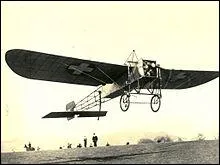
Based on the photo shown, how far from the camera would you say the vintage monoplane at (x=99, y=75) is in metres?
17.9

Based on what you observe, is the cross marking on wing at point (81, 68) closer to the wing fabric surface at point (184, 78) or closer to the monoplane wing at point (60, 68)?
the monoplane wing at point (60, 68)

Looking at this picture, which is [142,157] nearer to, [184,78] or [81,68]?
[81,68]

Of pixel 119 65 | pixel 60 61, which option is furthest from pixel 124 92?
pixel 60 61

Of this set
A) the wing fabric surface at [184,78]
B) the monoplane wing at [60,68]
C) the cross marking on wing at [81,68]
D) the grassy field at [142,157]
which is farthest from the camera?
the wing fabric surface at [184,78]

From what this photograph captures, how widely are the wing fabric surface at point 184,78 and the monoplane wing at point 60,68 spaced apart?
3098 mm

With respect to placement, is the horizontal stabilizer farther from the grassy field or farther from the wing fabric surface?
the wing fabric surface

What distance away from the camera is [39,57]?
57.8ft

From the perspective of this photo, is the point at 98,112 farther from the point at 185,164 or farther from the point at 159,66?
the point at 185,164

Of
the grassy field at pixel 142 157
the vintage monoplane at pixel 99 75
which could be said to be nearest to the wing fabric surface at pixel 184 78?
the vintage monoplane at pixel 99 75

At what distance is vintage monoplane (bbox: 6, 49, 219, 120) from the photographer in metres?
17.9

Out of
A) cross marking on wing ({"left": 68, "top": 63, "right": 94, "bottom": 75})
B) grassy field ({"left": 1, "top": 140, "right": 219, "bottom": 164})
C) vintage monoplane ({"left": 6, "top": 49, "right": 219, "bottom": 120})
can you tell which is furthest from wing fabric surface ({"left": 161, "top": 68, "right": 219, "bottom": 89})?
cross marking on wing ({"left": 68, "top": 63, "right": 94, "bottom": 75})

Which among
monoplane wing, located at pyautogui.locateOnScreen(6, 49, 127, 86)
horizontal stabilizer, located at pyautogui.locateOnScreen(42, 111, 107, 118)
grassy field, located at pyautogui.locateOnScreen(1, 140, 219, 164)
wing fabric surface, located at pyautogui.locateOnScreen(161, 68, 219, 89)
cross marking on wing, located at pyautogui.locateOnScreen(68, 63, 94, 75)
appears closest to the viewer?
grassy field, located at pyautogui.locateOnScreen(1, 140, 219, 164)

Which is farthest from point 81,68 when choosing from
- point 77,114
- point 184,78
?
point 184,78

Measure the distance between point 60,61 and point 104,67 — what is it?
90.9 inches
